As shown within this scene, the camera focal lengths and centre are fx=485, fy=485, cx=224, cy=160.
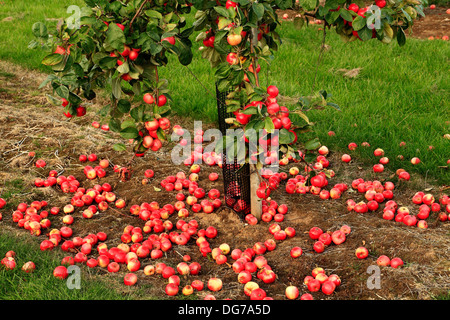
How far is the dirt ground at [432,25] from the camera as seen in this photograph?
7617mm

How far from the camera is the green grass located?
443 centimetres

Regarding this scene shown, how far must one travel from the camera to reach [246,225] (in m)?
3.57

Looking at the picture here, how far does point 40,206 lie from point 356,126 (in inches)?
117

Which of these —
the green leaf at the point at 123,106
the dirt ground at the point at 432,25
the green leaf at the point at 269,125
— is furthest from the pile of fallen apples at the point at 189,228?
the dirt ground at the point at 432,25

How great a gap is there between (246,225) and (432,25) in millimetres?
6117

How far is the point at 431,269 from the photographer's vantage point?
9.34ft

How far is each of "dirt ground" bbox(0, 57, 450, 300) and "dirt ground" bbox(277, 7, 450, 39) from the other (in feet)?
14.0

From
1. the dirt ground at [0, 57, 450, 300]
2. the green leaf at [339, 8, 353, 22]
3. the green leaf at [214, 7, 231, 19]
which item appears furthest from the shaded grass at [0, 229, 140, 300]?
the green leaf at [339, 8, 353, 22]

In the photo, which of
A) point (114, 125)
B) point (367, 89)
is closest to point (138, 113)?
point (114, 125)

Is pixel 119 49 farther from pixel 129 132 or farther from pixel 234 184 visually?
pixel 234 184

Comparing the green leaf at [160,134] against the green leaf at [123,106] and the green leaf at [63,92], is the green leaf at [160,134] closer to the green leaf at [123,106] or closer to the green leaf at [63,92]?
the green leaf at [123,106]

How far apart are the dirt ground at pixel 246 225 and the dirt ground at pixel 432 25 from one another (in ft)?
14.0

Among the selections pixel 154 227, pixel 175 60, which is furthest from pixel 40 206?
pixel 175 60
